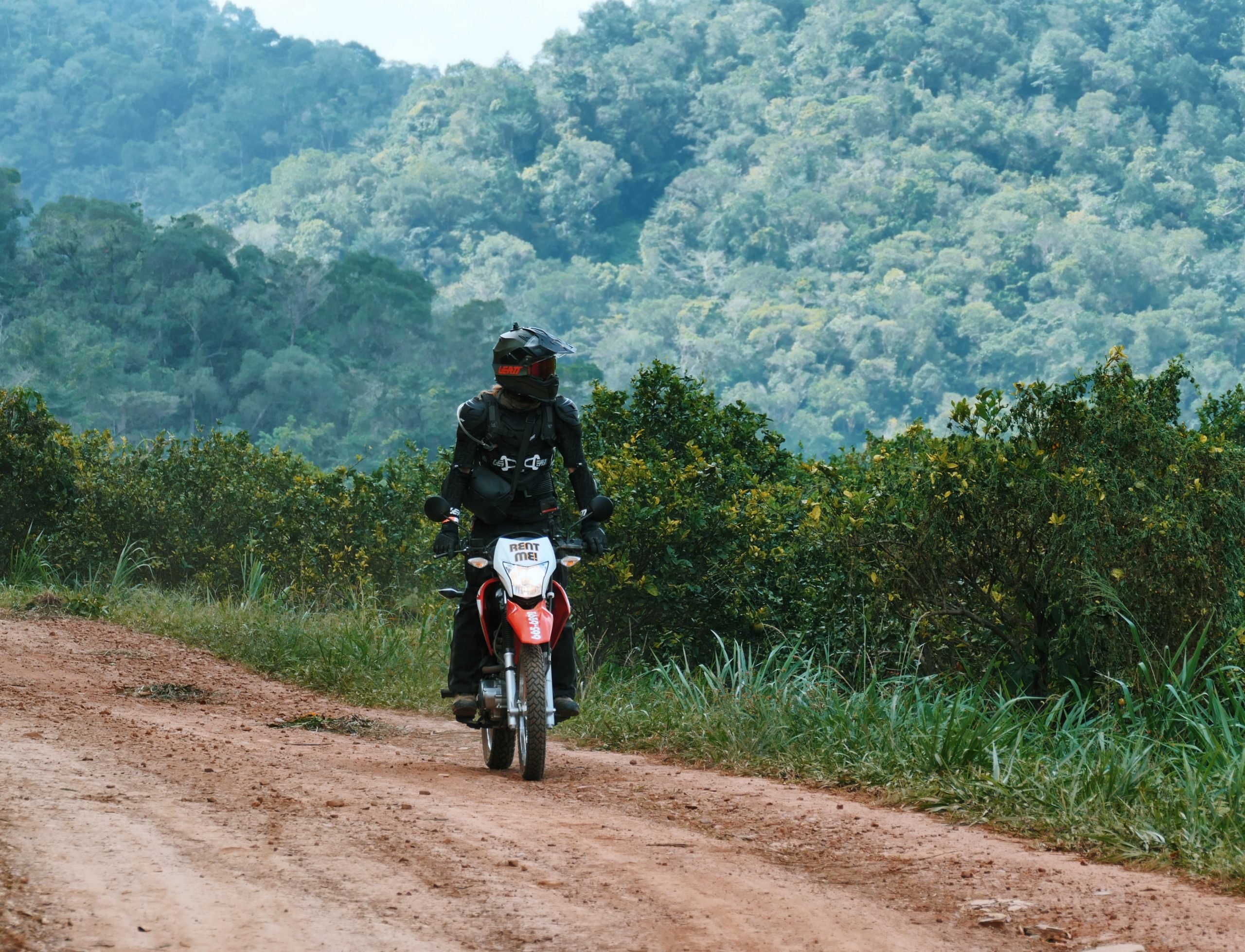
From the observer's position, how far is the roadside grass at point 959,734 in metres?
4.88

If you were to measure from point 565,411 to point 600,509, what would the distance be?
0.48 metres

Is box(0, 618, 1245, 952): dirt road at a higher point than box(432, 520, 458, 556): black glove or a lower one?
lower

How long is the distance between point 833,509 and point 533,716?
248 cm

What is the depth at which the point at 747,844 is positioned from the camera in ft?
16.0

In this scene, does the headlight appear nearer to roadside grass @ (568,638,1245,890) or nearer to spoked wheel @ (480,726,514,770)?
spoked wheel @ (480,726,514,770)

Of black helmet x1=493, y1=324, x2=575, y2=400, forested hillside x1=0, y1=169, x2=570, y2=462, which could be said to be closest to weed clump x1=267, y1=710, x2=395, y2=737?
black helmet x1=493, y1=324, x2=575, y2=400

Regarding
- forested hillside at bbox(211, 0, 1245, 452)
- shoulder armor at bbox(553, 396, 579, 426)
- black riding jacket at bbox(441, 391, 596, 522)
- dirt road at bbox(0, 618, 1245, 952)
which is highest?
forested hillside at bbox(211, 0, 1245, 452)

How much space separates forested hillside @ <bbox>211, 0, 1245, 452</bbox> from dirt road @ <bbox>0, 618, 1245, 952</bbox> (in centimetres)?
6678

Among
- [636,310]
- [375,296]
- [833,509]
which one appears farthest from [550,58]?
[833,509]

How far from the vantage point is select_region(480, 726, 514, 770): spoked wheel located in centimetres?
637

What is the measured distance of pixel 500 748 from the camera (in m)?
6.39

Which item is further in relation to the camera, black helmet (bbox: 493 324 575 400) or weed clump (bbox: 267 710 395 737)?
weed clump (bbox: 267 710 395 737)

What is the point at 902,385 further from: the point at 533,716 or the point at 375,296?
the point at 533,716

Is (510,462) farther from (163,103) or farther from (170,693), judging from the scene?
(163,103)
